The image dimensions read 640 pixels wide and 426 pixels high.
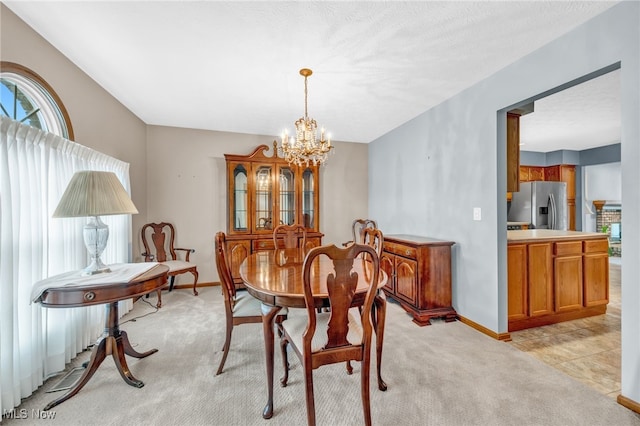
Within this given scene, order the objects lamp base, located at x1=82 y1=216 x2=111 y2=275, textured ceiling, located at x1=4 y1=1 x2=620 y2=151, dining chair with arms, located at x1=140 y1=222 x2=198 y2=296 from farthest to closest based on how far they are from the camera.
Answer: dining chair with arms, located at x1=140 y1=222 x2=198 y2=296, lamp base, located at x1=82 y1=216 x2=111 y2=275, textured ceiling, located at x1=4 y1=1 x2=620 y2=151

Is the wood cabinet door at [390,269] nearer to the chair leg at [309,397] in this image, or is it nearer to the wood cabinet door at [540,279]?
the wood cabinet door at [540,279]

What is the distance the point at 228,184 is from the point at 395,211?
2610 millimetres

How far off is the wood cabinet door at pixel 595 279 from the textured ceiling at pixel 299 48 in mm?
1795

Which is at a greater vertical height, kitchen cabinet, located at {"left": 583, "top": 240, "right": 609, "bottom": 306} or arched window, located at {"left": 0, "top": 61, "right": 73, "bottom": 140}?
arched window, located at {"left": 0, "top": 61, "right": 73, "bottom": 140}

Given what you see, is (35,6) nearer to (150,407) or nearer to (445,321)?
(150,407)

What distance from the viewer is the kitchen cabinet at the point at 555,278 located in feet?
8.72

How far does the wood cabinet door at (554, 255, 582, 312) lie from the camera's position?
9.18 ft

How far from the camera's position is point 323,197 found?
194 inches

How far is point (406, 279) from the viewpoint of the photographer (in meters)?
3.14

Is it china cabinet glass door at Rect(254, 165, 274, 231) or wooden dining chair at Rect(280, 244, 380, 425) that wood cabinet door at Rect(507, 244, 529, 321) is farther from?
china cabinet glass door at Rect(254, 165, 274, 231)

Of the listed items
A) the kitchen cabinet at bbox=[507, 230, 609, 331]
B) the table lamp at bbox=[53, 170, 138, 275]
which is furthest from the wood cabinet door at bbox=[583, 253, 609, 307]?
the table lamp at bbox=[53, 170, 138, 275]

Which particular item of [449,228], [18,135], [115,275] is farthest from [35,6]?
[449,228]

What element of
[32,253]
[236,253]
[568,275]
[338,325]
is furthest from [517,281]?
[32,253]

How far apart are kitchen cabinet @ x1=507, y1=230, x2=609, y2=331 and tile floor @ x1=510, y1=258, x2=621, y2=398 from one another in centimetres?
10
